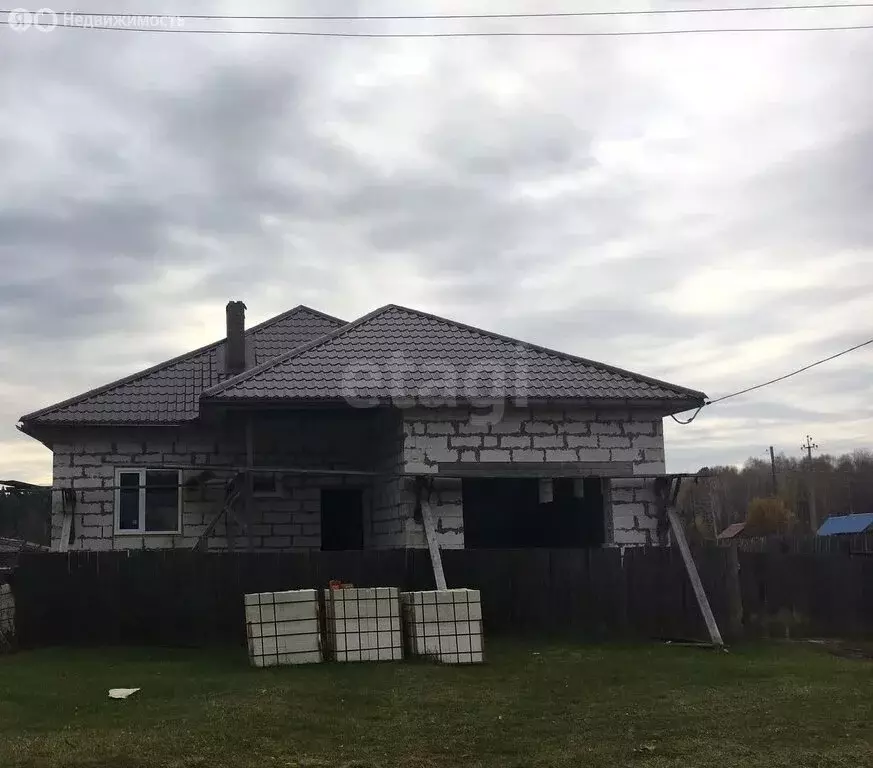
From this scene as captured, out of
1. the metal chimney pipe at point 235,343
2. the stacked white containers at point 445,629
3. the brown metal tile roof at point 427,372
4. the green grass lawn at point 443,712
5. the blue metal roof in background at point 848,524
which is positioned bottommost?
the green grass lawn at point 443,712

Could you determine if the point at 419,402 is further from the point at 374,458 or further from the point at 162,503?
the point at 162,503

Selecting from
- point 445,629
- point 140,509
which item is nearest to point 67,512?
point 140,509

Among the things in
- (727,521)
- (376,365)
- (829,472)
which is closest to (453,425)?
(376,365)

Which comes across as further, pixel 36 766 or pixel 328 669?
pixel 328 669

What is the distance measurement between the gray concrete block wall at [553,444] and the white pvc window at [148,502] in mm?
5047

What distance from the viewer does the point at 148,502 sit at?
17297 mm

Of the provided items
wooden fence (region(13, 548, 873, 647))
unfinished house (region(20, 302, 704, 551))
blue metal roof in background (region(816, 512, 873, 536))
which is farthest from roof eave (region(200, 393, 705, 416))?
blue metal roof in background (region(816, 512, 873, 536))

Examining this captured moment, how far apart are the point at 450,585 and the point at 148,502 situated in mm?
7140

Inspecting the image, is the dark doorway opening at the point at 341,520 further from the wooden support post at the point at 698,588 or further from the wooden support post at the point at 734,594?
the wooden support post at the point at 734,594

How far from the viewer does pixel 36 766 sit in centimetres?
599

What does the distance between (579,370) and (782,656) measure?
5671 mm

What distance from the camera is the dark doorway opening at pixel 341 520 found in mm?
17906

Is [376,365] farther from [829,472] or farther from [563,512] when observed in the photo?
[829,472]

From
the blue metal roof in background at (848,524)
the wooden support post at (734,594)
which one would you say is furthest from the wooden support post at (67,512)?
the blue metal roof in background at (848,524)
